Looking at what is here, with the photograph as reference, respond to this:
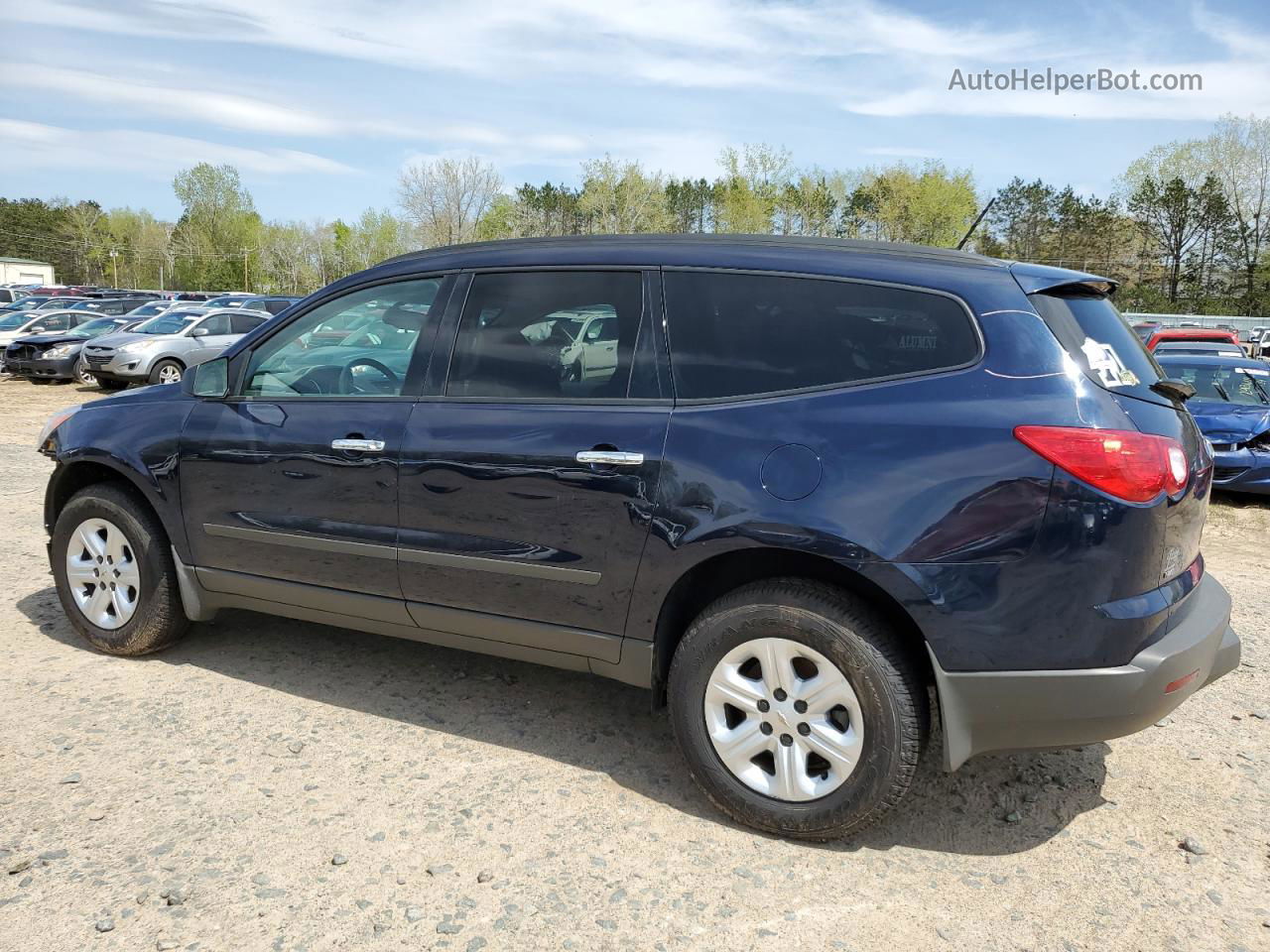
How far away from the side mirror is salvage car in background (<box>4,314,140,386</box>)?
1719cm

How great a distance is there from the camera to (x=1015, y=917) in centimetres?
275

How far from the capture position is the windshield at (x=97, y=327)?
69.5 feet

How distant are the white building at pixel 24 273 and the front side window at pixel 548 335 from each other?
96.3 m

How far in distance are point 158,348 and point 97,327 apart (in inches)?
227

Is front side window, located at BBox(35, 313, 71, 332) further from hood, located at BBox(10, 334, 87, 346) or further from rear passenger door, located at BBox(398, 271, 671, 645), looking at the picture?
rear passenger door, located at BBox(398, 271, 671, 645)

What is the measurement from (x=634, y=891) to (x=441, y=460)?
1.60m

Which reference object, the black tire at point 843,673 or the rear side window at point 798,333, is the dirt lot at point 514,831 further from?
the rear side window at point 798,333

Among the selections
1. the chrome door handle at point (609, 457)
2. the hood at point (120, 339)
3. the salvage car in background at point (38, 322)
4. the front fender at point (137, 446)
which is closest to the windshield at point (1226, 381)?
the chrome door handle at point (609, 457)

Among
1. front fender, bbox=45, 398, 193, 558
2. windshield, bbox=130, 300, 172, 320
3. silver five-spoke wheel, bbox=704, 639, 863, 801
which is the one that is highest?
Answer: windshield, bbox=130, 300, 172, 320

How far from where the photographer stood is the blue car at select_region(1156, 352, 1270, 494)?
31.2 feet

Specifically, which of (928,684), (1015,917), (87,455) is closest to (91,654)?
(87,455)

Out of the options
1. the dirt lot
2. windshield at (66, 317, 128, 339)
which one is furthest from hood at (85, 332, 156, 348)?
the dirt lot

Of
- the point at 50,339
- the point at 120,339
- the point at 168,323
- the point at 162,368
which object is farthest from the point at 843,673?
the point at 50,339

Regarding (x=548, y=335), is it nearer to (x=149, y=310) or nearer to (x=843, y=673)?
(x=843, y=673)
